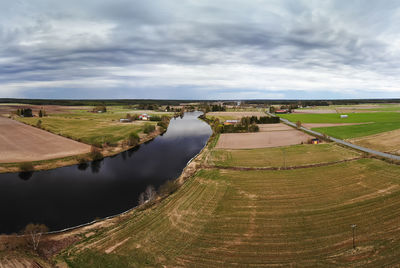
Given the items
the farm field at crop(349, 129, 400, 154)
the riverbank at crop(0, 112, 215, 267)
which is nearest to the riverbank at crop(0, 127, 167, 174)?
the riverbank at crop(0, 112, 215, 267)

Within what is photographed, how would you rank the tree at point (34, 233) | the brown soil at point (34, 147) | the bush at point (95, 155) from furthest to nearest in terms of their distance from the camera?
the bush at point (95, 155) → the brown soil at point (34, 147) → the tree at point (34, 233)

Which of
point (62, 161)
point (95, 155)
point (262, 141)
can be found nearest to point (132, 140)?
point (95, 155)

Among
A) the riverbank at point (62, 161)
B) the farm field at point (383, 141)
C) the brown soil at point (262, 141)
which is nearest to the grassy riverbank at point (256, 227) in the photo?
the farm field at point (383, 141)

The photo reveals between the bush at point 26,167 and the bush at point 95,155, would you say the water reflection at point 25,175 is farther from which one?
the bush at point 95,155

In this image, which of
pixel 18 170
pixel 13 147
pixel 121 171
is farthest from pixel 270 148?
pixel 13 147

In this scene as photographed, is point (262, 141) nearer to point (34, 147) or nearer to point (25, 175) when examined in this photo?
point (25, 175)
